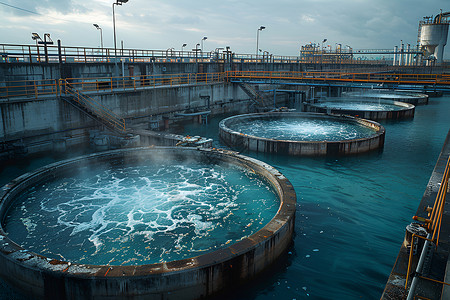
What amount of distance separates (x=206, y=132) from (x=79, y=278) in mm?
19140

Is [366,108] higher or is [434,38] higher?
[434,38]

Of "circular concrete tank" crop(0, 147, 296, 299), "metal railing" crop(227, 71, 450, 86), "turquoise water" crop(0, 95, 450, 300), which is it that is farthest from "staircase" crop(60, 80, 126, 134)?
"metal railing" crop(227, 71, 450, 86)

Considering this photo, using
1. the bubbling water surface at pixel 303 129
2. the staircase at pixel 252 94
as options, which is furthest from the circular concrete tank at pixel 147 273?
the staircase at pixel 252 94

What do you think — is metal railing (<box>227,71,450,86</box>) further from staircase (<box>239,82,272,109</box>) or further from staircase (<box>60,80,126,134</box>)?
staircase (<box>60,80,126,134</box>)

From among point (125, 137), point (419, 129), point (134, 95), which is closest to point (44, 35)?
point (134, 95)

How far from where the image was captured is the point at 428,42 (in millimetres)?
64438

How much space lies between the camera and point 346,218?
36.3 ft

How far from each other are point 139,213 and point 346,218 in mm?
7129

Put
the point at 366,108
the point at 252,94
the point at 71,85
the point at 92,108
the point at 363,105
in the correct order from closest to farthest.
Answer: the point at 92,108 → the point at 71,85 → the point at 252,94 → the point at 366,108 → the point at 363,105

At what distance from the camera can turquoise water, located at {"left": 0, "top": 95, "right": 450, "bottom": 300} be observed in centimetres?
780

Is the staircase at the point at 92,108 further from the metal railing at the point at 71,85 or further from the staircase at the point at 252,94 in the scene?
the staircase at the point at 252,94

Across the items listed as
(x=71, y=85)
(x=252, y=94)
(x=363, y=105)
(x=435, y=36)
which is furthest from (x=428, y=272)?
(x=435, y=36)

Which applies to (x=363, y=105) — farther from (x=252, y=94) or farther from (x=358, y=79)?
(x=252, y=94)

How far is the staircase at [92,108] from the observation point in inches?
743
